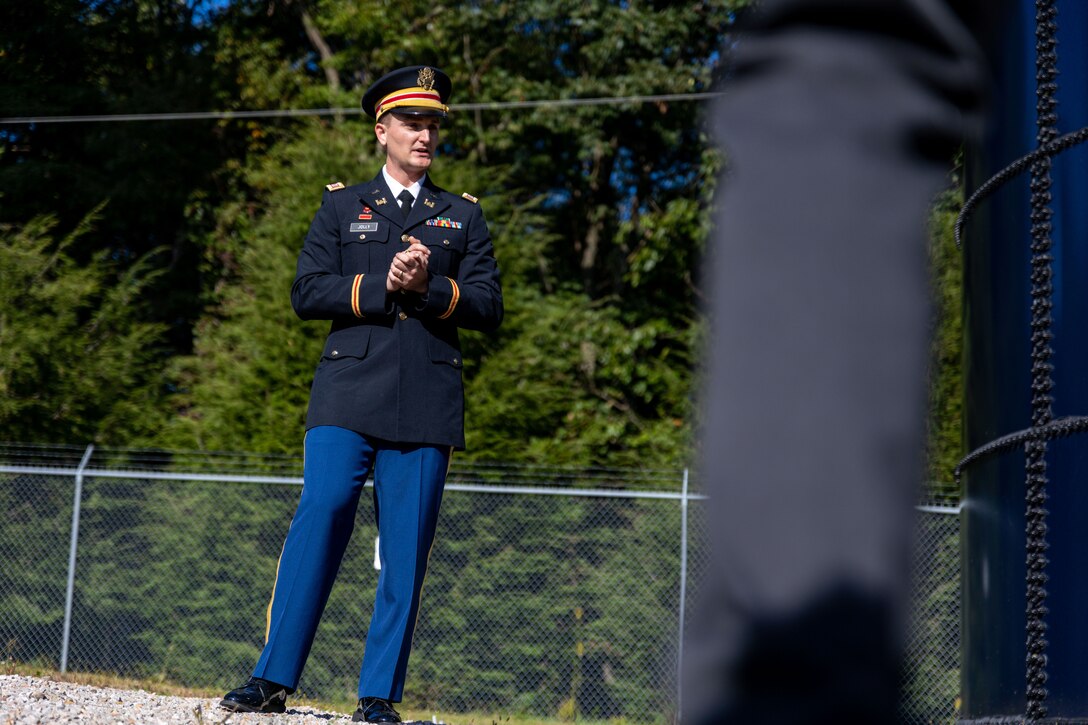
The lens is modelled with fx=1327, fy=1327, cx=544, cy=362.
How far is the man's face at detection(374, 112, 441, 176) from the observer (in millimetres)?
4102

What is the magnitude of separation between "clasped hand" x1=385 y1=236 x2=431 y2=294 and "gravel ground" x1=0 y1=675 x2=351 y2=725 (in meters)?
1.24

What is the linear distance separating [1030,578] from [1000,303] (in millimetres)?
535

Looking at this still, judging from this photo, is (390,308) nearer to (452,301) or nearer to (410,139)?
(452,301)

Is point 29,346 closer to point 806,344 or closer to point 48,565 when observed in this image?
point 48,565

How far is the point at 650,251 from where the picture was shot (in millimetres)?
15328

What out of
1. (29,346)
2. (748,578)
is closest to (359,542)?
(29,346)

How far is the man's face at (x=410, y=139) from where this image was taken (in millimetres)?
4102

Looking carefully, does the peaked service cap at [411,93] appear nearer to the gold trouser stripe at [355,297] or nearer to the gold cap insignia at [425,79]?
the gold cap insignia at [425,79]

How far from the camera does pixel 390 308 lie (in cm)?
389

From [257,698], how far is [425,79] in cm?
194

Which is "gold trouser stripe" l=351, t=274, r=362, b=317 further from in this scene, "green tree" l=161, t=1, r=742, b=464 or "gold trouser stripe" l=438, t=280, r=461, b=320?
"green tree" l=161, t=1, r=742, b=464

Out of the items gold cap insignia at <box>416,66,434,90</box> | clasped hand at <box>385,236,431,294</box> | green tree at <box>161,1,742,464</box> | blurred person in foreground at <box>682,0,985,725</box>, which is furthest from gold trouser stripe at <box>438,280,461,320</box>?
green tree at <box>161,1,742,464</box>

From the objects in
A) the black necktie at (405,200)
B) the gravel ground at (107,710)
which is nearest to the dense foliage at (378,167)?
the gravel ground at (107,710)

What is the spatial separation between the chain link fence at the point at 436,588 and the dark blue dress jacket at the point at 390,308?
15.7 ft
